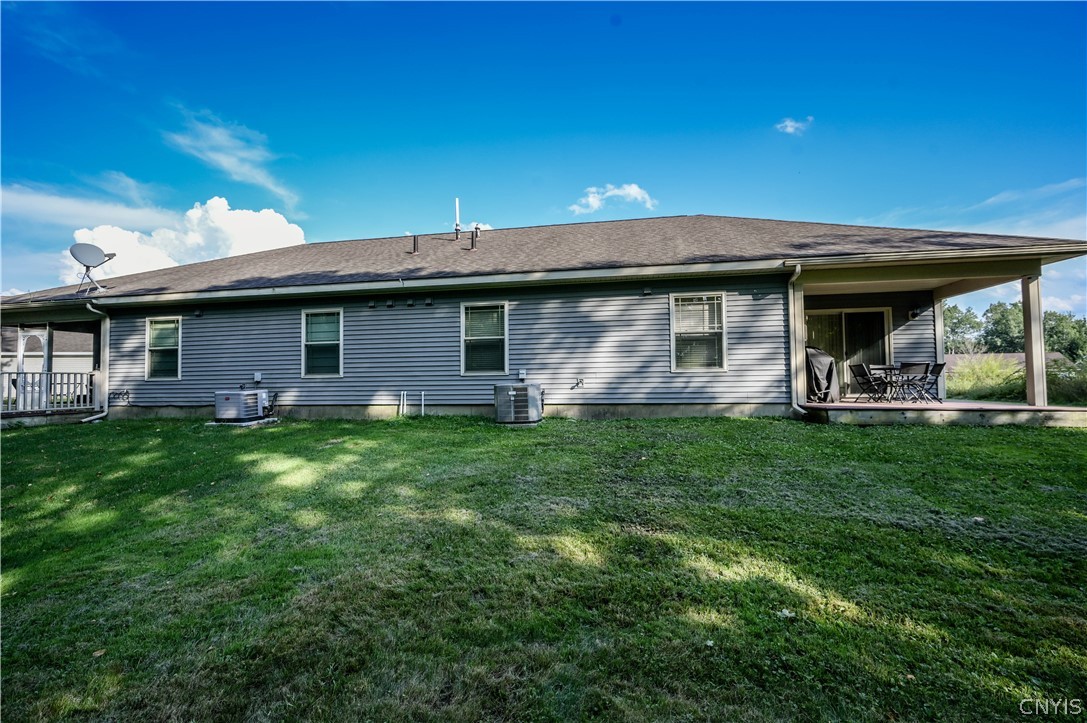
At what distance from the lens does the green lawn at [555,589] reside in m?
1.75

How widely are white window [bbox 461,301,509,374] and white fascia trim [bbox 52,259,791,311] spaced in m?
0.57

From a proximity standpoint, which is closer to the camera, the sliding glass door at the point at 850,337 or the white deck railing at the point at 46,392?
the white deck railing at the point at 46,392

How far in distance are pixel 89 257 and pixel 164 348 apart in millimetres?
2603

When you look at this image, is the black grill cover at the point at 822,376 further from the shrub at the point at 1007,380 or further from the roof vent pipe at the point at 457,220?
the roof vent pipe at the point at 457,220

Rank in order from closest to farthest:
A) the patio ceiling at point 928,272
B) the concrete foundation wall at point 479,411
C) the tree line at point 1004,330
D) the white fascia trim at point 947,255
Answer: the white fascia trim at point 947,255
the patio ceiling at point 928,272
the concrete foundation wall at point 479,411
the tree line at point 1004,330

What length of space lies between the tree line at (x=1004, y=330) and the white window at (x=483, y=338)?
14.1 meters

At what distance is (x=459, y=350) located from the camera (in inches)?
352

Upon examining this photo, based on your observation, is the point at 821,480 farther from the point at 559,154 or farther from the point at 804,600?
the point at 559,154

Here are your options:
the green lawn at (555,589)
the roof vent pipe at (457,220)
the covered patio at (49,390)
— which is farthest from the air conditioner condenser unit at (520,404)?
the covered patio at (49,390)

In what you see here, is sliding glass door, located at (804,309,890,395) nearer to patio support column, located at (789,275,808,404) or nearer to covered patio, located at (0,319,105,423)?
patio support column, located at (789,275,808,404)

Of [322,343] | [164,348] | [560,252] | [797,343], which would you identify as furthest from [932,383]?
[164,348]

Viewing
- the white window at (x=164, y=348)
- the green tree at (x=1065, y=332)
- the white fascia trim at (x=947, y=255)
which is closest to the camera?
the white fascia trim at (x=947, y=255)

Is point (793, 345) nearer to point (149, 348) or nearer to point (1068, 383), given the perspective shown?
point (1068, 383)

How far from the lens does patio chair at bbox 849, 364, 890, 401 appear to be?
822 cm
